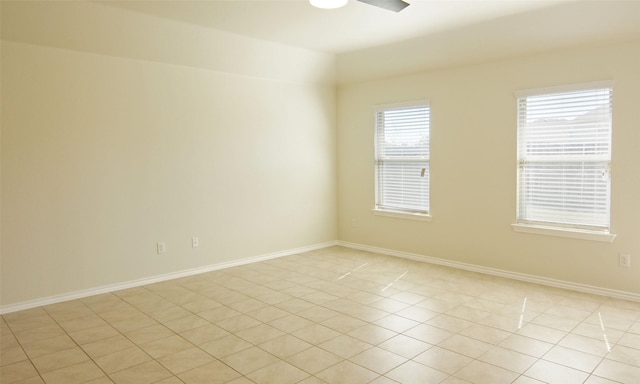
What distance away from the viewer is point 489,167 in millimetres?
4848

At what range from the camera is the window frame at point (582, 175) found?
405 centimetres

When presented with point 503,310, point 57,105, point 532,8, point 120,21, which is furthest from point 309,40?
point 503,310

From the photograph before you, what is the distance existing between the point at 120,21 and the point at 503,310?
13.9 feet

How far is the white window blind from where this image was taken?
408 cm

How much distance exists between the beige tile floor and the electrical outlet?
34 cm

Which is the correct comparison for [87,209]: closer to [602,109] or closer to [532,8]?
[532,8]

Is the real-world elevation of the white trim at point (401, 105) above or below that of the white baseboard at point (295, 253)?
above

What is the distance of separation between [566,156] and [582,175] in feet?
0.76

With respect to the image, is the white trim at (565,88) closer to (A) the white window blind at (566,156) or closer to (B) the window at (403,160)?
(A) the white window blind at (566,156)

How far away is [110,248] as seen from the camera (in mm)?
4426

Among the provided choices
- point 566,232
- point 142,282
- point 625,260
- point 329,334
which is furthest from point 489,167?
point 142,282

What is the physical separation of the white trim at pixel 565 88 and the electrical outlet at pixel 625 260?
153 cm

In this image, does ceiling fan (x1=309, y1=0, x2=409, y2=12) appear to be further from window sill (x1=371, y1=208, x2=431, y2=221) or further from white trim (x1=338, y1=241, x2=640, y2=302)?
white trim (x1=338, y1=241, x2=640, y2=302)

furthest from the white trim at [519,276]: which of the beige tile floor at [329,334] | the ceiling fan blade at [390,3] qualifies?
the ceiling fan blade at [390,3]
